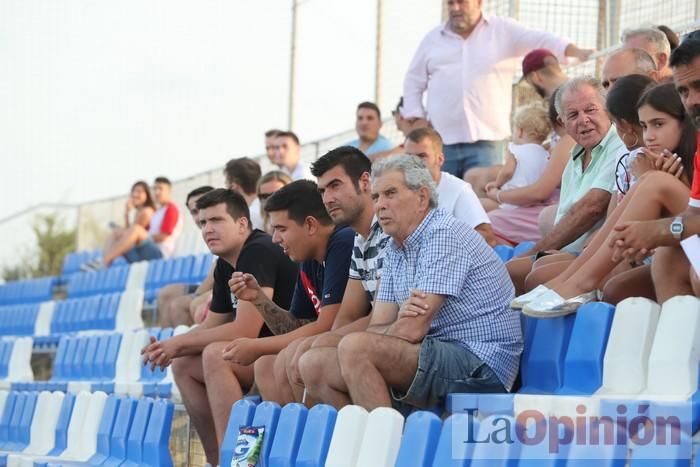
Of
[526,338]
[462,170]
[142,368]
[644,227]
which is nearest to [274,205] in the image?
[526,338]

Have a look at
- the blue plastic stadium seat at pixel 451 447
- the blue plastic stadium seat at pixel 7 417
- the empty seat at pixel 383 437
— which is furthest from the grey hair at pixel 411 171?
the blue plastic stadium seat at pixel 7 417

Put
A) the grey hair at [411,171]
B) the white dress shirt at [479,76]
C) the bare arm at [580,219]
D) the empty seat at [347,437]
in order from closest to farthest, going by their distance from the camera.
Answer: the empty seat at [347,437]
the grey hair at [411,171]
the bare arm at [580,219]
the white dress shirt at [479,76]

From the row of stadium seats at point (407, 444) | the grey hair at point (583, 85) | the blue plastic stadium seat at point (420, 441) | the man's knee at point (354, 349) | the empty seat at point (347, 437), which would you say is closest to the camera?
the row of stadium seats at point (407, 444)

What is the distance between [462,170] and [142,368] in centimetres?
230

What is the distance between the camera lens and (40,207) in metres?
17.5

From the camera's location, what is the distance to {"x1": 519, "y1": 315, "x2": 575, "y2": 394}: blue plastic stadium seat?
400 cm

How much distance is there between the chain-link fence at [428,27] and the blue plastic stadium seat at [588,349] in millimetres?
2655

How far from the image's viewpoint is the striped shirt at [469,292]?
402 centimetres

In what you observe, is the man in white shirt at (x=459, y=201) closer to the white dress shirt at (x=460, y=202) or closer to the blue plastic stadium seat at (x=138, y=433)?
the white dress shirt at (x=460, y=202)

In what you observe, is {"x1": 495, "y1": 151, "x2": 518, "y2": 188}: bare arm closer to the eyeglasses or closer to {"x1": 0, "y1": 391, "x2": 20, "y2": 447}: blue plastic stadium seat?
the eyeglasses

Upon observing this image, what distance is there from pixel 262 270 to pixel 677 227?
7.37 ft

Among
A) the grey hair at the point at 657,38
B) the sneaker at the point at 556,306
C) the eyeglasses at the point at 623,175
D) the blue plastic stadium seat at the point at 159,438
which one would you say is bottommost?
the blue plastic stadium seat at the point at 159,438

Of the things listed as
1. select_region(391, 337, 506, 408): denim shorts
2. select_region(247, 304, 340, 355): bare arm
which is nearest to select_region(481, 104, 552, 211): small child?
select_region(247, 304, 340, 355): bare arm

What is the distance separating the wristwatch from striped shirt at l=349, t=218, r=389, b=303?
4.12ft
